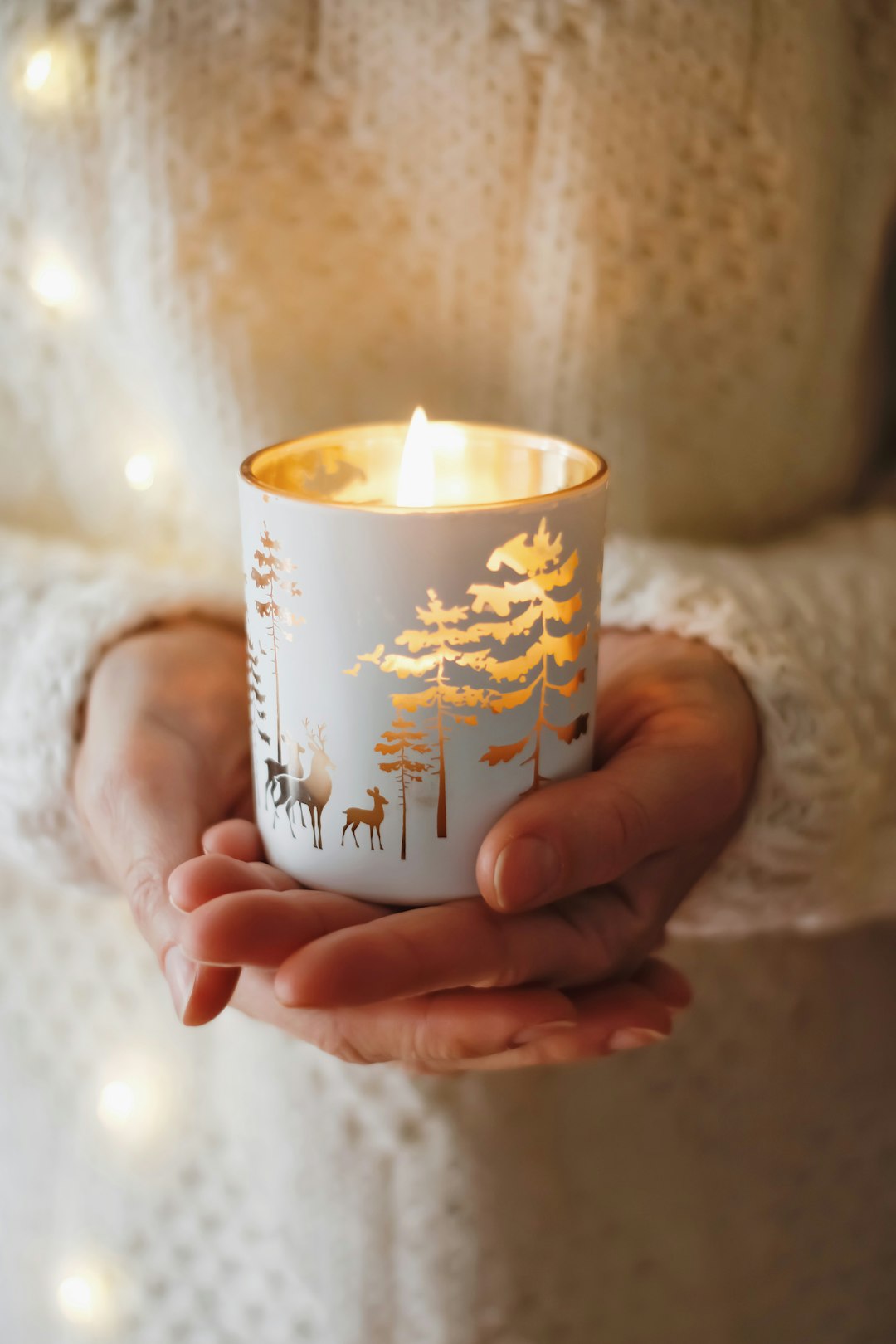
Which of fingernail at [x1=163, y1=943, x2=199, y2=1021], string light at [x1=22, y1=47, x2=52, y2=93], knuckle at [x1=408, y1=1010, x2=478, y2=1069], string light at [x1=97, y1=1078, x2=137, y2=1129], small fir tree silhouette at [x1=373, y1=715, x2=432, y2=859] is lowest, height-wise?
string light at [x1=97, y1=1078, x2=137, y2=1129]

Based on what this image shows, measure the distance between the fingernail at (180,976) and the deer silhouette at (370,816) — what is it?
3.8 inches

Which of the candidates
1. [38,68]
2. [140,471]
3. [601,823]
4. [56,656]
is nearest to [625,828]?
[601,823]

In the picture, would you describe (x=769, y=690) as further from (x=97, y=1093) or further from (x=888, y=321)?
(x=97, y=1093)

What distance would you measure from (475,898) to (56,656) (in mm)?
352

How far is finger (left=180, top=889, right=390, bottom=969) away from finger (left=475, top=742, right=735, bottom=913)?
83mm

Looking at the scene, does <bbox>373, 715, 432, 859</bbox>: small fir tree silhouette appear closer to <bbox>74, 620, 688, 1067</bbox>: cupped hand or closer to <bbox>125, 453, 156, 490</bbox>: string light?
<bbox>74, 620, 688, 1067</bbox>: cupped hand

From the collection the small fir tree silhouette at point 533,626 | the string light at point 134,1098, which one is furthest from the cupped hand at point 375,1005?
the string light at point 134,1098

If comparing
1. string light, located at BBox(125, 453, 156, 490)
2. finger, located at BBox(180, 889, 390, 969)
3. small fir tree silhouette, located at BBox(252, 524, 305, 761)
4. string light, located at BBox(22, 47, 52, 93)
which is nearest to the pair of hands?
finger, located at BBox(180, 889, 390, 969)

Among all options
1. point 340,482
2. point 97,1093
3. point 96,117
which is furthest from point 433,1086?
point 96,117

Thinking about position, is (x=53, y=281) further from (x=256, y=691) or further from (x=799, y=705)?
(x=799, y=705)

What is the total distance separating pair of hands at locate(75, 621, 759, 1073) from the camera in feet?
1.60

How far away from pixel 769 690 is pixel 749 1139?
1.50 feet

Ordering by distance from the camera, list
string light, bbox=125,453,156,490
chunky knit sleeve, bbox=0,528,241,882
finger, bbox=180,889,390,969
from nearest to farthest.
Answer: finger, bbox=180,889,390,969 < chunky knit sleeve, bbox=0,528,241,882 < string light, bbox=125,453,156,490

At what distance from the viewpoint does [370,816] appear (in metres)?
0.53
